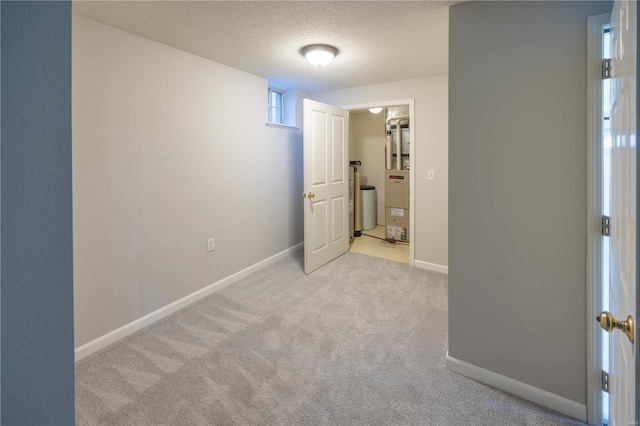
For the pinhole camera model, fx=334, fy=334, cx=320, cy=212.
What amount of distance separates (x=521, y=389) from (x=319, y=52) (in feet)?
9.03

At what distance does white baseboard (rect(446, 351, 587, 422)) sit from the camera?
169 centimetres

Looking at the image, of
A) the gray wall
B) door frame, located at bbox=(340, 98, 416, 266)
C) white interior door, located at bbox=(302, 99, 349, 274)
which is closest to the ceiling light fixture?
white interior door, located at bbox=(302, 99, 349, 274)

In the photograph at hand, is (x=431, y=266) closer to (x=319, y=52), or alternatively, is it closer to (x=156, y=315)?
(x=319, y=52)

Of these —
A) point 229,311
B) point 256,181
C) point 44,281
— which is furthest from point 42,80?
point 256,181

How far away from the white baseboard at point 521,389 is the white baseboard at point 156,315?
7.30 ft

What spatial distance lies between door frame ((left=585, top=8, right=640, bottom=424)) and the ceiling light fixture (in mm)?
1801

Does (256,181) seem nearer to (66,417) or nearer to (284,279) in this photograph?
(284,279)

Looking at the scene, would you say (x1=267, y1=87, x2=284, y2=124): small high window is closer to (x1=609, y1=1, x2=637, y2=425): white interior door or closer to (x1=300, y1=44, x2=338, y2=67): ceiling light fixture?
(x1=300, y1=44, x2=338, y2=67): ceiling light fixture

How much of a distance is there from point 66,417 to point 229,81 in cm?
330

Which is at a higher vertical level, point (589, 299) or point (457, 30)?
point (457, 30)

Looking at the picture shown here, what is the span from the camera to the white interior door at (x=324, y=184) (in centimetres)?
384

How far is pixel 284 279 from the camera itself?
3660mm

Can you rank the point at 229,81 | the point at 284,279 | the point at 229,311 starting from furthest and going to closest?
the point at 284,279, the point at 229,81, the point at 229,311

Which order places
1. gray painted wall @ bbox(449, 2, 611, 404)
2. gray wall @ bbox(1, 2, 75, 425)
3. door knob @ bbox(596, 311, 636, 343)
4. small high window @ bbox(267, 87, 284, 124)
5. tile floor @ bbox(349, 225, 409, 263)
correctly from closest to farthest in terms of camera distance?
gray wall @ bbox(1, 2, 75, 425), door knob @ bbox(596, 311, 636, 343), gray painted wall @ bbox(449, 2, 611, 404), small high window @ bbox(267, 87, 284, 124), tile floor @ bbox(349, 225, 409, 263)
